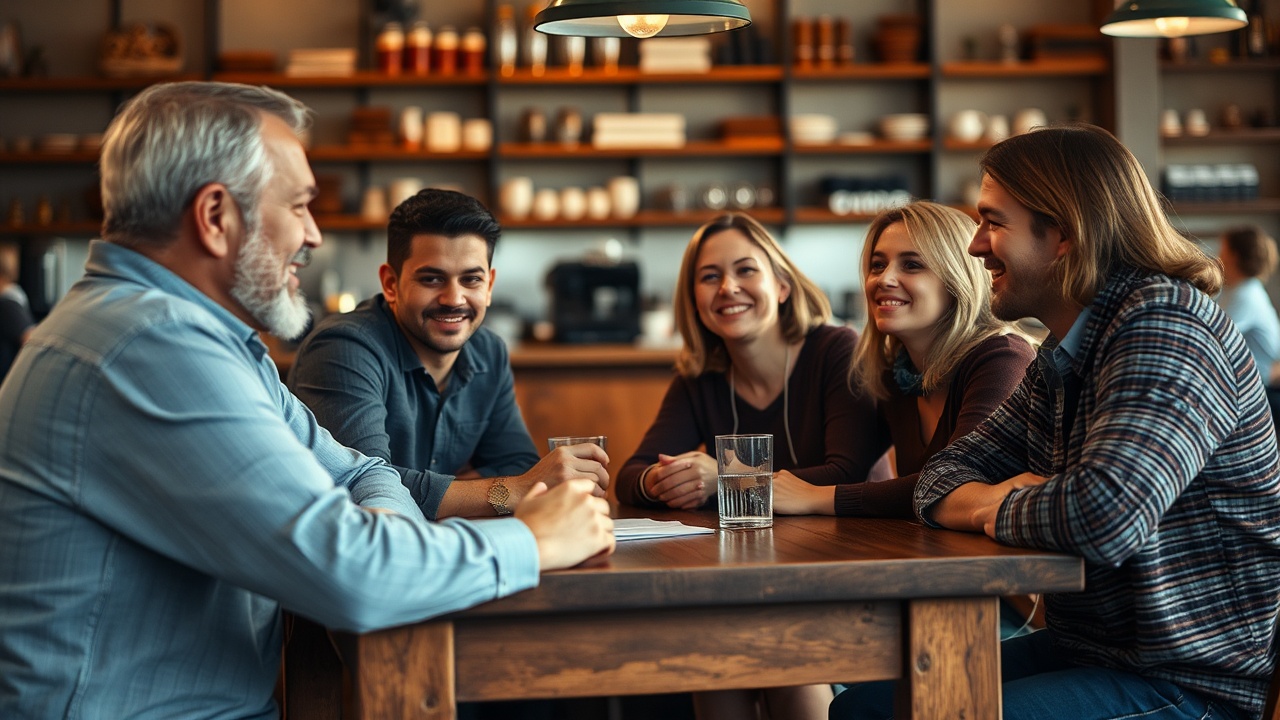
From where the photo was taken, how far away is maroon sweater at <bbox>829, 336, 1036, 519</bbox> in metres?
1.94

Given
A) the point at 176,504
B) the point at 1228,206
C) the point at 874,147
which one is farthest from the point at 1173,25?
the point at 1228,206

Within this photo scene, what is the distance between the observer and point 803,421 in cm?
258

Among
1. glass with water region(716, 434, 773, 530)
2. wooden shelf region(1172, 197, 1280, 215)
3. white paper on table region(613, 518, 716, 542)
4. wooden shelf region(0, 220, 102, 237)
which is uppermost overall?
wooden shelf region(1172, 197, 1280, 215)

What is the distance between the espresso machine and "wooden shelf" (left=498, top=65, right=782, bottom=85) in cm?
93

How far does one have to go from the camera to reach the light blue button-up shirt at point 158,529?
1.24 m

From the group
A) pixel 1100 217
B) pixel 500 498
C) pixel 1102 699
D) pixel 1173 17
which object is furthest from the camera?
pixel 1173 17

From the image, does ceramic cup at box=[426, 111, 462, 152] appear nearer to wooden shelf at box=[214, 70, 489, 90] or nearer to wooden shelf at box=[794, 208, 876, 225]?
wooden shelf at box=[214, 70, 489, 90]

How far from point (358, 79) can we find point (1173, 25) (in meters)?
4.06

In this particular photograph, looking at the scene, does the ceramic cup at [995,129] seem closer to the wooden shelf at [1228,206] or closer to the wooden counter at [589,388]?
the wooden shelf at [1228,206]

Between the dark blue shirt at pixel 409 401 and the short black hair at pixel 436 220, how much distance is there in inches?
5.6

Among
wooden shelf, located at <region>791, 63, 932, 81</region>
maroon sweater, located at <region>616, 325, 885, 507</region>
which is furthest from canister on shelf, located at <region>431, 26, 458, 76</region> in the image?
maroon sweater, located at <region>616, 325, 885, 507</region>

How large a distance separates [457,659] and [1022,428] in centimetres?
89

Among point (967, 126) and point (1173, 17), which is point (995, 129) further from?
point (1173, 17)

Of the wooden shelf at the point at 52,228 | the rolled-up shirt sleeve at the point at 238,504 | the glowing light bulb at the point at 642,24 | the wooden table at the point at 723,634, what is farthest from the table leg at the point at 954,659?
the wooden shelf at the point at 52,228
